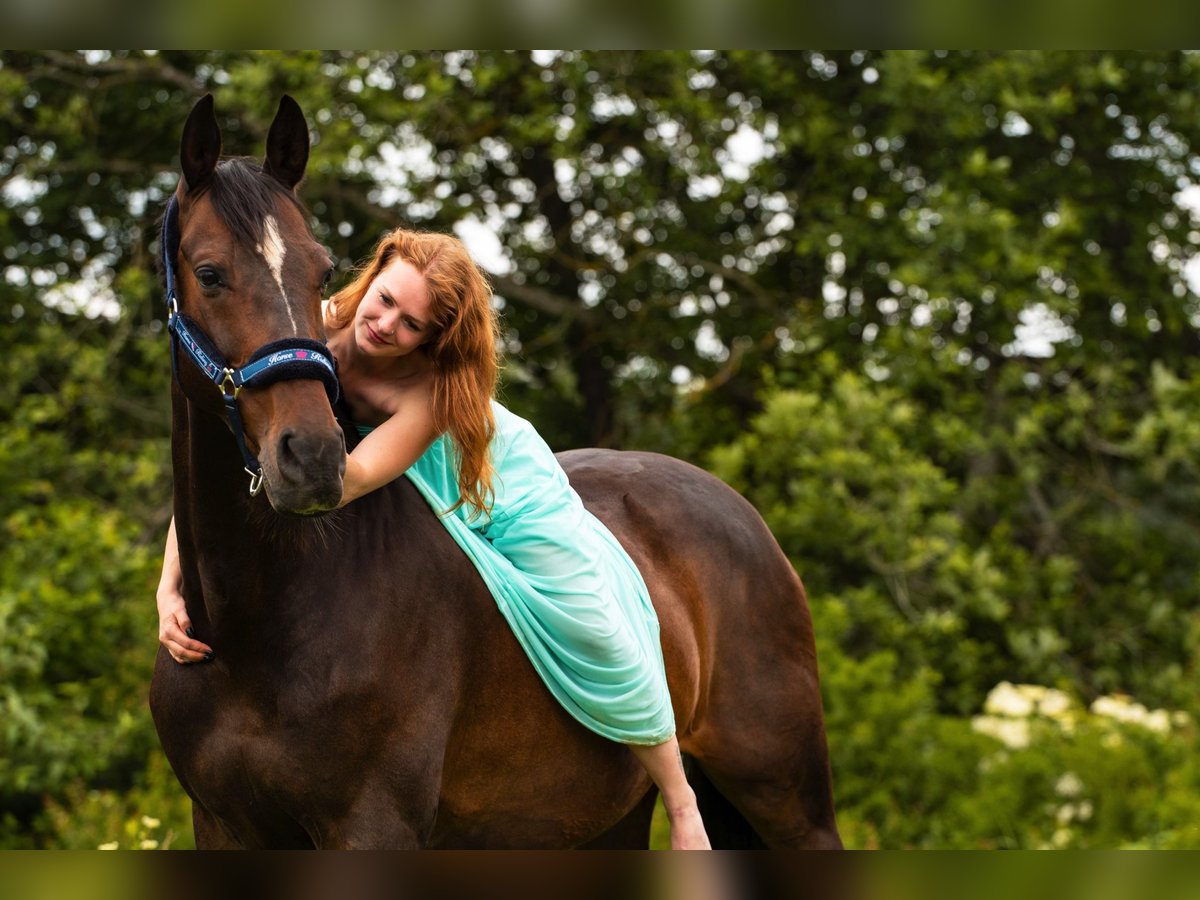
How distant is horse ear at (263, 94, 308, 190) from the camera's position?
2375mm

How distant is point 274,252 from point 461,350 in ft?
1.38

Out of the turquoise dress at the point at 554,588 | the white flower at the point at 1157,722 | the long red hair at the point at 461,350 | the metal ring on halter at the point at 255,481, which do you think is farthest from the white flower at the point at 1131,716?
the metal ring on halter at the point at 255,481

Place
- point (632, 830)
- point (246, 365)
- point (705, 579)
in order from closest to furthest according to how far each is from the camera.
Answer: point (246, 365)
point (705, 579)
point (632, 830)

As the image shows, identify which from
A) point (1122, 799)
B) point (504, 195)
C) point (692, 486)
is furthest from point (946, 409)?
point (692, 486)

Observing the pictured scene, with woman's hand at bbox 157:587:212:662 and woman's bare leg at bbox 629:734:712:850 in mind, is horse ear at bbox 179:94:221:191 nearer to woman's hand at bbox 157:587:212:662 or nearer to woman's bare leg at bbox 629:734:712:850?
woman's hand at bbox 157:587:212:662

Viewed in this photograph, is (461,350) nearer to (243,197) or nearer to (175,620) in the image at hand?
(243,197)

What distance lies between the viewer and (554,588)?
2.69 m

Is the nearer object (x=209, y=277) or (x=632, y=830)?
(x=209, y=277)

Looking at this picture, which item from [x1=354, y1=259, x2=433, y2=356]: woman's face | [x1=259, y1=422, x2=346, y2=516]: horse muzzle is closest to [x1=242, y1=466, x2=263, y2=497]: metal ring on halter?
[x1=259, y1=422, x2=346, y2=516]: horse muzzle

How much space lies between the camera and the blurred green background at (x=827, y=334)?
652 centimetres

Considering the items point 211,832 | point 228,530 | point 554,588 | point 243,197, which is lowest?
point 211,832

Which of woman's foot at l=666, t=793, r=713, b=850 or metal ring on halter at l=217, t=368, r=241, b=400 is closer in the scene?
metal ring on halter at l=217, t=368, r=241, b=400

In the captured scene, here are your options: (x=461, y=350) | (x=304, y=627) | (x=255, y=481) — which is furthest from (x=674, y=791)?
(x=255, y=481)

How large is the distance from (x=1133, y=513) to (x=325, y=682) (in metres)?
6.85
